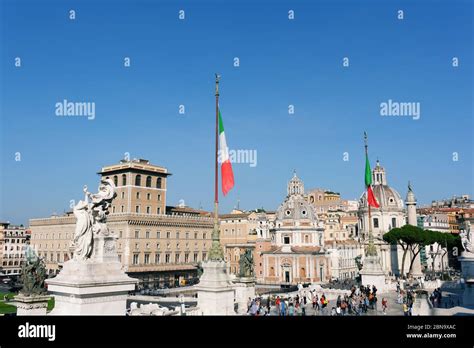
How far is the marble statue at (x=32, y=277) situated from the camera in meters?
16.7

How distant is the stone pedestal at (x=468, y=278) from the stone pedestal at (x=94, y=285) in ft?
55.7

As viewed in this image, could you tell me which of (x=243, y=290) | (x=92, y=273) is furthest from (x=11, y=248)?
(x=92, y=273)

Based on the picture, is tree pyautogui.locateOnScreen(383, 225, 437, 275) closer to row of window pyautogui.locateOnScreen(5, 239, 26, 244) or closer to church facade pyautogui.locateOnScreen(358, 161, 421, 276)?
church facade pyautogui.locateOnScreen(358, 161, 421, 276)

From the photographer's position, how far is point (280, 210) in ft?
258

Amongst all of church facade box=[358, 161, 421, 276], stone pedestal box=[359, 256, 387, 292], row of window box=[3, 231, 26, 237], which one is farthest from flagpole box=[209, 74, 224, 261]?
row of window box=[3, 231, 26, 237]

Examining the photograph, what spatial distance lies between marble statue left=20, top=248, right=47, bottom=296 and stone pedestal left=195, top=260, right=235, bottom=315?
229 inches

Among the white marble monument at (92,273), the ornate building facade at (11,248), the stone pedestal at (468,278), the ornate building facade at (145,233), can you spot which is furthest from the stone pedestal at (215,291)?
the ornate building facade at (11,248)

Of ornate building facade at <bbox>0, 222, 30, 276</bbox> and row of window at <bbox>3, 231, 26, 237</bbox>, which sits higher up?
row of window at <bbox>3, 231, 26, 237</bbox>

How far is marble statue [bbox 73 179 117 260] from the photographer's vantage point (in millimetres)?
10859

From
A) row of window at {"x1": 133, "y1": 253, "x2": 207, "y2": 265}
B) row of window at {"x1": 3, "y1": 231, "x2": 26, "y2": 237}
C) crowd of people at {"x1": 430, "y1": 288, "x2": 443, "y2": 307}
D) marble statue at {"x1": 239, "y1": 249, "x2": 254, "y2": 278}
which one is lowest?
crowd of people at {"x1": 430, "y1": 288, "x2": 443, "y2": 307}

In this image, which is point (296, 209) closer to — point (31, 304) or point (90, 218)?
point (31, 304)
